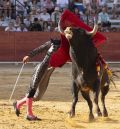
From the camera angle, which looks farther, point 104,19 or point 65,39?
point 104,19

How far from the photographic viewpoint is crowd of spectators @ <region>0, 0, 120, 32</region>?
1808 centimetres

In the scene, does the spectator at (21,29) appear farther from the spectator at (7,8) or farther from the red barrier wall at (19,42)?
the spectator at (7,8)

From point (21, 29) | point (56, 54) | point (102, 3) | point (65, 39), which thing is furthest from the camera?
point (102, 3)

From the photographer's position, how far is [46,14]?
60.0 feet

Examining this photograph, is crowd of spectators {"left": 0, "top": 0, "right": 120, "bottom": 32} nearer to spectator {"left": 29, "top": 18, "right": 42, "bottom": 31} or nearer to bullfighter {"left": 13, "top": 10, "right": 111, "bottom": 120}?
spectator {"left": 29, "top": 18, "right": 42, "bottom": 31}

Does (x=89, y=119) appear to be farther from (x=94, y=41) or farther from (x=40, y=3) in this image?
(x=40, y=3)

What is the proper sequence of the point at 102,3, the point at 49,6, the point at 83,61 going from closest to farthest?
the point at 83,61, the point at 49,6, the point at 102,3

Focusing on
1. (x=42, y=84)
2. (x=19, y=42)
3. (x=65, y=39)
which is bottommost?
(x=19, y=42)

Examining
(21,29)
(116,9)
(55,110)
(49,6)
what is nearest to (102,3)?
(116,9)

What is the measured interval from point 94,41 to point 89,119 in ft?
3.36

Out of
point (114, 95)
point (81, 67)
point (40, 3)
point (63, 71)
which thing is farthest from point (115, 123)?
point (40, 3)

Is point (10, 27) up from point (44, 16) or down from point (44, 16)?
down

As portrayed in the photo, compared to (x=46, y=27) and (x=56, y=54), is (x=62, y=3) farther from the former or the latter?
(x=56, y=54)

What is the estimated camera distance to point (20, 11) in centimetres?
1852
